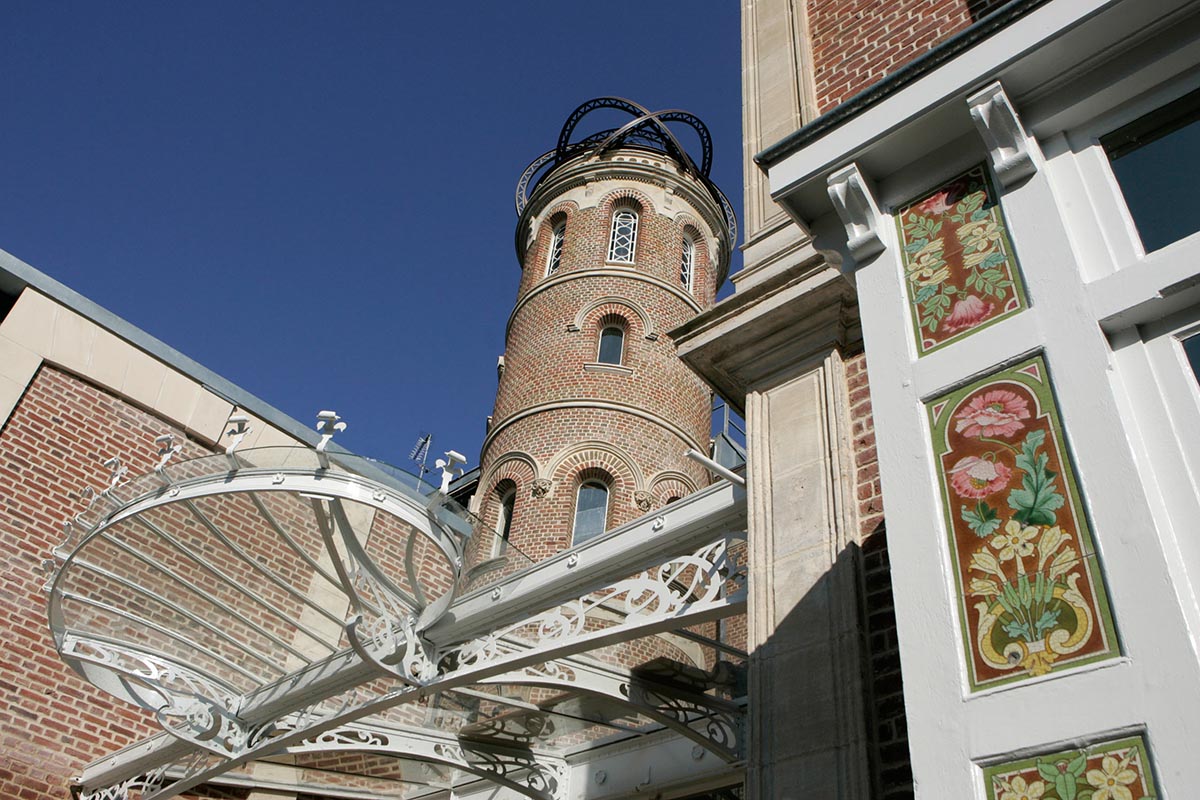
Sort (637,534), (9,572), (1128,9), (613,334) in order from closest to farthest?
(1128,9), (637,534), (9,572), (613,334)

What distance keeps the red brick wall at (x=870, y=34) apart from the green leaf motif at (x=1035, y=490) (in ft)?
11.7

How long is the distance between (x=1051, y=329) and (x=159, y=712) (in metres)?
8.65

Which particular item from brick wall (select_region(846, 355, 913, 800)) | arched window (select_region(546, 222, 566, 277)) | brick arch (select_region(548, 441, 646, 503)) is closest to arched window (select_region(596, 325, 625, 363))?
arched window (select_region(546, 222, 566, 277))

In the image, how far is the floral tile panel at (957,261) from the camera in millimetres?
3715

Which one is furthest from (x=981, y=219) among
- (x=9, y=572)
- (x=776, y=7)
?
(x=9, y=572)

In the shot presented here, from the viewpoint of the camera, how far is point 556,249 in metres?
20.6

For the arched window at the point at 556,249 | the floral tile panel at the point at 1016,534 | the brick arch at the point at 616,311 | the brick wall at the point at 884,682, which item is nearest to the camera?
the floral tile panel at the point at 1016,534

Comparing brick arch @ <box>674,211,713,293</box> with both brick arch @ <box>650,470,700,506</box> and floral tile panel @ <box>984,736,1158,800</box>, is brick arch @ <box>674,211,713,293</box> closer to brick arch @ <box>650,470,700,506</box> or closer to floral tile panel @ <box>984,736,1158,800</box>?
brick arch @ <box>650,470,700,506</box>

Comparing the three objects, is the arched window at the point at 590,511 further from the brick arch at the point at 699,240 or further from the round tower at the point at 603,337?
the brick arch at the point at 699,240

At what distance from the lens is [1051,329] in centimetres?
343

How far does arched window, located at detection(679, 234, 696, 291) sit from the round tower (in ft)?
0.13

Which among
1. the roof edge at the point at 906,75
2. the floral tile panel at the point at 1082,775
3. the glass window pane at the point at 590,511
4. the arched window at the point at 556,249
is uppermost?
the arched window at the point at 556,249

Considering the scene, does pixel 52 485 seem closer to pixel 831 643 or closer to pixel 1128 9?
pixel 831 643

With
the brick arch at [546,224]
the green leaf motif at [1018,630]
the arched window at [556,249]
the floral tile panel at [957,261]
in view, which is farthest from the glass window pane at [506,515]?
the green leaf motif at [1018,630]
